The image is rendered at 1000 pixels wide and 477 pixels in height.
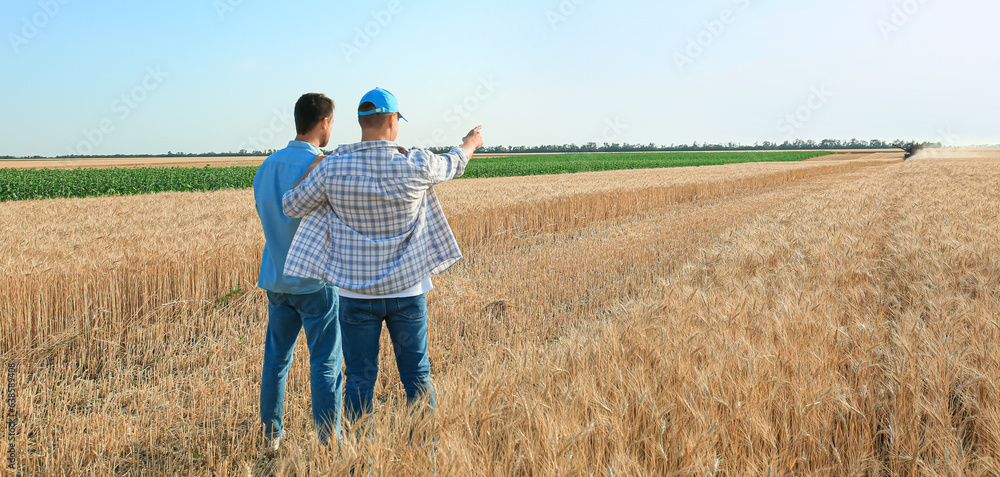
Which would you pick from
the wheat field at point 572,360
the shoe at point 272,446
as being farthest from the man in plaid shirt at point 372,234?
the shoe at point 272,446

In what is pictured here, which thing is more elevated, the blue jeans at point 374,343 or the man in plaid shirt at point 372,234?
the man in plaid shirt at point 372,234

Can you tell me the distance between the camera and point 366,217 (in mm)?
2422

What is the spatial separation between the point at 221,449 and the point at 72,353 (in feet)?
8.53

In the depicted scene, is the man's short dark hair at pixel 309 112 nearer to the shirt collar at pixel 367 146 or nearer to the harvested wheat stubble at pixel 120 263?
the shirt collar at pixel 367 146

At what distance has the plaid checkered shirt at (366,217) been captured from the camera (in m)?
2.37

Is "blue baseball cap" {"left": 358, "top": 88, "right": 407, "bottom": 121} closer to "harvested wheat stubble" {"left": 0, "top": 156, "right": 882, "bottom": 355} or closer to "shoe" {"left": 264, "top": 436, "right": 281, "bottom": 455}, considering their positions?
"shoe" {"left": 264, "top": 436, "right": 281, "bottom": 455}

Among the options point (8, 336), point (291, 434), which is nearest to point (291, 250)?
point (291, 434)

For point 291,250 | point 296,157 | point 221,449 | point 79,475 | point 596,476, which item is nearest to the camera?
point 596,476

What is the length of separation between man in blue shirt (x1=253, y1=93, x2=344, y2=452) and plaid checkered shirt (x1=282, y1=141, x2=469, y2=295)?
21 centimetres

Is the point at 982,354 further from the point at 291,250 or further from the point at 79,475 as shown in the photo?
the point at 79,475

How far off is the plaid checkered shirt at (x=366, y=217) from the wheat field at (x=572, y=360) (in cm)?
62

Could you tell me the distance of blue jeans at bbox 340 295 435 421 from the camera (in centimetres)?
254

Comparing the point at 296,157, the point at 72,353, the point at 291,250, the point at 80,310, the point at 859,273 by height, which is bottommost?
the point at 72,353

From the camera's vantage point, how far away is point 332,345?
9.04 ft
